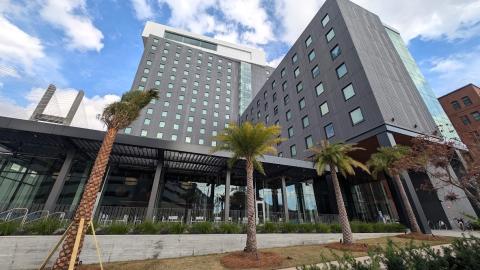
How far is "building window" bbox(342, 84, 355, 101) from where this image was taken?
2497cm

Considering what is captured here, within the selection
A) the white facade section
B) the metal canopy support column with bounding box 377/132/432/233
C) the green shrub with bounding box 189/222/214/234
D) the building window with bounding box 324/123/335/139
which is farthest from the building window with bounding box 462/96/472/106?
the green shrub with bounding box 189/222/214/234

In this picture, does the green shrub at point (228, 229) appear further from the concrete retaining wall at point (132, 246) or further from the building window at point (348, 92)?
the building window at point (348, 92)

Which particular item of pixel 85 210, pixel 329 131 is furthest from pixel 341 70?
pixel 85 210

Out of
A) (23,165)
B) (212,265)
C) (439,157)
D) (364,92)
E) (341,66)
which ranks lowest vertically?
(212,265)

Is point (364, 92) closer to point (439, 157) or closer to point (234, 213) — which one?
point (439, 157)

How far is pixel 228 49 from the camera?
8775 cm

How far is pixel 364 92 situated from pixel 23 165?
111ft

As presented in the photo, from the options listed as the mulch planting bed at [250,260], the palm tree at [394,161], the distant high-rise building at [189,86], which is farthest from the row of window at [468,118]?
the mulch planting bed at [250,260]

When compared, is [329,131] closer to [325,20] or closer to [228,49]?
[325,20]

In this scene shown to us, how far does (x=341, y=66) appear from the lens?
2734cm

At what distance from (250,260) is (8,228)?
451 inches

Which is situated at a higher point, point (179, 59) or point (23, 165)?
point (179, 59)

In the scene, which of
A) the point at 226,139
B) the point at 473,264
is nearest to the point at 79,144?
the point at 226,139

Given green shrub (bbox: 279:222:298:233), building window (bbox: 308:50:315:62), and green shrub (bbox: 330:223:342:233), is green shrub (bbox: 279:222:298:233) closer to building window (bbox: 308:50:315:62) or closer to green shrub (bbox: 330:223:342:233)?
green shrub (bbox: 330:223:342:233)
